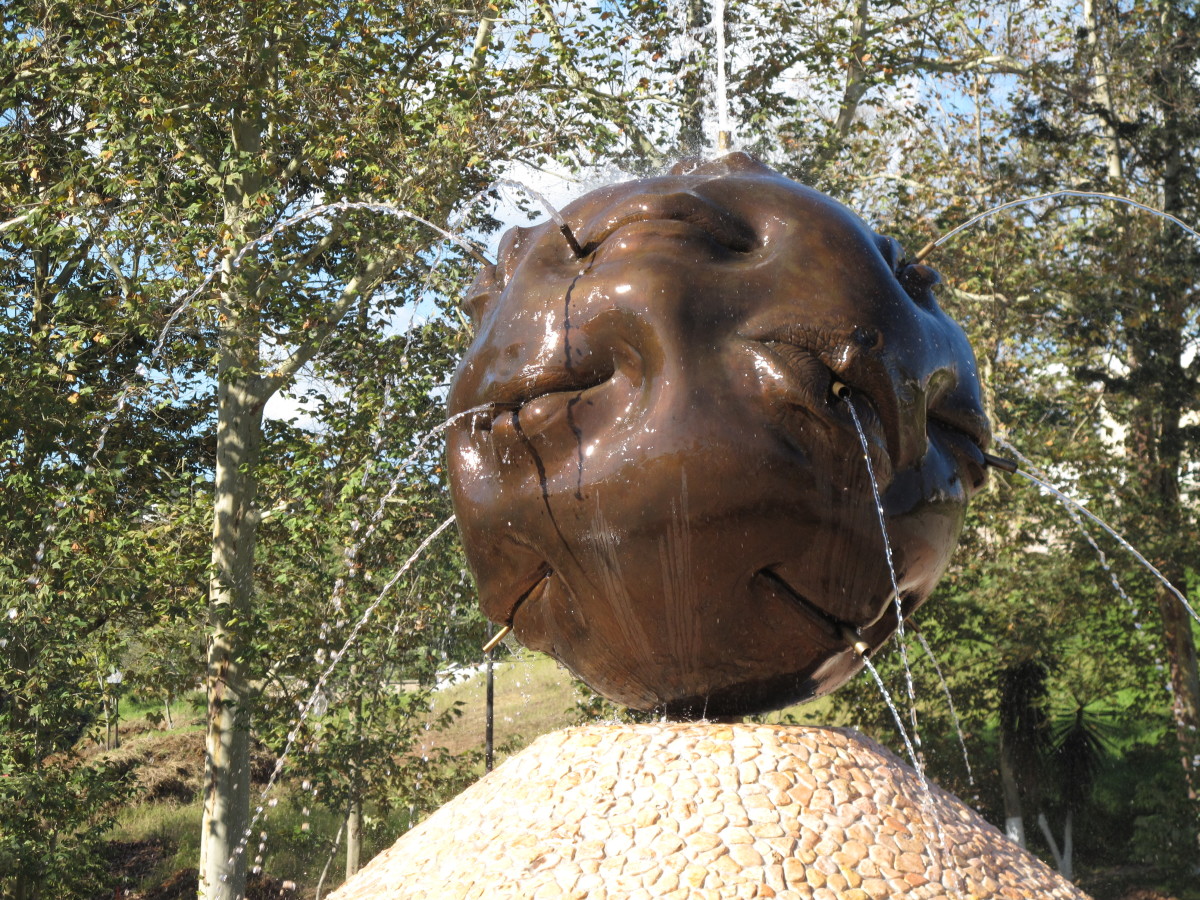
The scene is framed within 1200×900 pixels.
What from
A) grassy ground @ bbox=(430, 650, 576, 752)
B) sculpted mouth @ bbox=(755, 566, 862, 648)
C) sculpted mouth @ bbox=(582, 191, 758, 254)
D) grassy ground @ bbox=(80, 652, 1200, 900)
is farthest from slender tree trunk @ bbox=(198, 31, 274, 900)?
sculpted mouth @ bbox=(755, 566, 862, 648)

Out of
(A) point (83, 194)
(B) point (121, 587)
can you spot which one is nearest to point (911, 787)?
(B) point (121, 587)

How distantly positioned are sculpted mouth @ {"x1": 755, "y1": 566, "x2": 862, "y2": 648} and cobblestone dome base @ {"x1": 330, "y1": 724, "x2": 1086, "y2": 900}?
33 cm

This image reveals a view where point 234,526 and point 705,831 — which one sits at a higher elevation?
point 234,526

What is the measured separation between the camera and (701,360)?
365 centimetres

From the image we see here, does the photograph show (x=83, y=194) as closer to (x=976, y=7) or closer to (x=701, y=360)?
(x=701, y=360)

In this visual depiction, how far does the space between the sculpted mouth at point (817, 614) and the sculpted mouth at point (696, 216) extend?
1.06 metres

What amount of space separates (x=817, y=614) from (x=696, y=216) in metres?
1.34

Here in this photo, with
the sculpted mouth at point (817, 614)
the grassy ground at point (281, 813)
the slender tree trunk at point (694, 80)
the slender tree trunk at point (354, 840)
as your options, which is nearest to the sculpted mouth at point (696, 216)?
the sculpted mouth at point (817, 614)

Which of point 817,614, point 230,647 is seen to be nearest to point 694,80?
point 230,647

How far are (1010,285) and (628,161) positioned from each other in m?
4.44

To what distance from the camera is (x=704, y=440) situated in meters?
3.57

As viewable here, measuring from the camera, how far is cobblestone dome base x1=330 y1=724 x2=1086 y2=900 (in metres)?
3.32

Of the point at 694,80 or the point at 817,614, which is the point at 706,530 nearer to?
the point at 817,614

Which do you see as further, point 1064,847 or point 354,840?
point 1064,847
